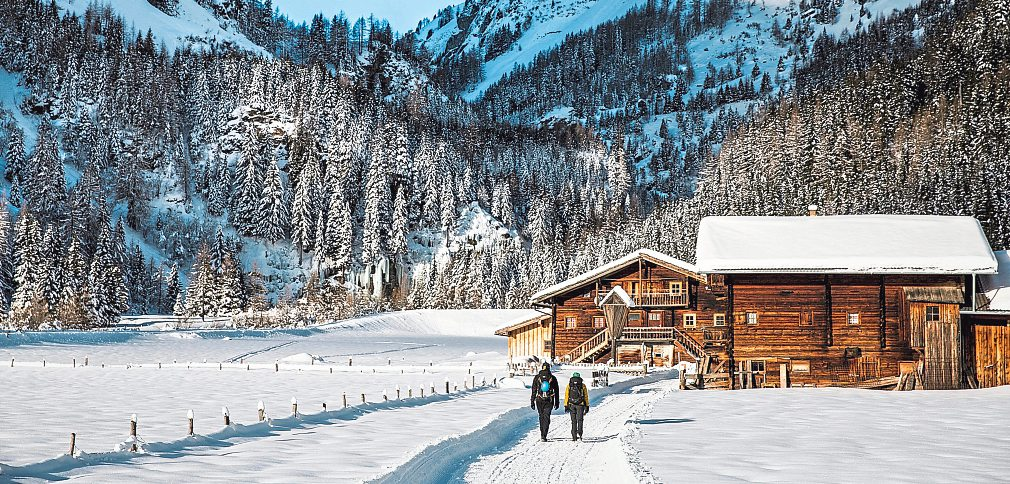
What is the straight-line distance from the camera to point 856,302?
128ft

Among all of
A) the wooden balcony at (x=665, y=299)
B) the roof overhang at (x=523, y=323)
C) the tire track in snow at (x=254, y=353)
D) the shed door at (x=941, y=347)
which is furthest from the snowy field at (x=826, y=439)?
the tire track in snow at (x=254, y=353)

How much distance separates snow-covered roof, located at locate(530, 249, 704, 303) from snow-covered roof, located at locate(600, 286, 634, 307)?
1173 millimetres

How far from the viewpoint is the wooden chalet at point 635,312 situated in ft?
160

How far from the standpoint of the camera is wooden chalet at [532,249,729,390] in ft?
160

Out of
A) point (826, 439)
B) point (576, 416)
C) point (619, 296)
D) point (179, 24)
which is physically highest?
point (179, 24)

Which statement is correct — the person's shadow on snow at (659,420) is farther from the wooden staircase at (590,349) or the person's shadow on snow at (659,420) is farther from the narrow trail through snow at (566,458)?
the wooden staircase at (590,349)

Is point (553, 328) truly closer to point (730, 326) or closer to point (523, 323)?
point (523, 323)

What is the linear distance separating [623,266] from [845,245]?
13867 millimetres

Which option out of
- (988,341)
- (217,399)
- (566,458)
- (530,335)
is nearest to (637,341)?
(530,335)

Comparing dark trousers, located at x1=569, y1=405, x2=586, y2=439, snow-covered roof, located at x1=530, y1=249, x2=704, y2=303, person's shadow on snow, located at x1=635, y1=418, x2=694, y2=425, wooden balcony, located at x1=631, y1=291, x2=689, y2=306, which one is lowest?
person's shadow on snow, located at x1=635, y1=418, x2=694, y2=425

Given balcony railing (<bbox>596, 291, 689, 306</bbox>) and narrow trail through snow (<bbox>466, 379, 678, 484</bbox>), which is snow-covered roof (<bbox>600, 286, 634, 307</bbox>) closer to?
balcony railing (<bbox>596, 291, 689, 306</bbox>)

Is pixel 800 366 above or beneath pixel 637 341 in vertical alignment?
beneath

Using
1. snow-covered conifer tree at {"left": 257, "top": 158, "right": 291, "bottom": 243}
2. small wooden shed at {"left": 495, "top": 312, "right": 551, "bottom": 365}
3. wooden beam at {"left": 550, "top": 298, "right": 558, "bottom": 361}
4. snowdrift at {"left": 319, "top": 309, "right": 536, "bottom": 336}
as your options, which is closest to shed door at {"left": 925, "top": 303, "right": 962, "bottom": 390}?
wooden beam at {"left": 550, "top": 298, "right": 558, "bottom": 361}

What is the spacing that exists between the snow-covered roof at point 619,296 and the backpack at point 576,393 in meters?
31.6
